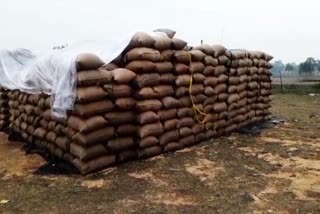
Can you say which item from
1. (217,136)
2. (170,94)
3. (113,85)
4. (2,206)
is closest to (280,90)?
(217,136)

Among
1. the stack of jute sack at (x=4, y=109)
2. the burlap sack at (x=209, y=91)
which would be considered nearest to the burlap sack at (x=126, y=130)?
the burlap sack at (x=209, y=91)

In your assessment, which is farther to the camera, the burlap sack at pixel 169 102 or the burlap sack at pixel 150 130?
the burlap sack at pixel 169 102

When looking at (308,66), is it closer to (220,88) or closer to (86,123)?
(220,88)

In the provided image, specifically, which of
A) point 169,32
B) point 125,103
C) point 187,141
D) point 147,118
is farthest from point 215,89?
point 125,103

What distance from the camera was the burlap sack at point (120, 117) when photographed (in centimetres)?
524

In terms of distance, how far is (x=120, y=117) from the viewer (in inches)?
212

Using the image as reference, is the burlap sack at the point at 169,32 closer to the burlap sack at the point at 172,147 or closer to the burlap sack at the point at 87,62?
the burlap sack at the point at 87,62

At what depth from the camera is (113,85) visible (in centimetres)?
530

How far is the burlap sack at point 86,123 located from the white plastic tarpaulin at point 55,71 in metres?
0.18

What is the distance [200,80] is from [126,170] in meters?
2.42

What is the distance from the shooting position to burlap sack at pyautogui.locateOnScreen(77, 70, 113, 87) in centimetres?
494

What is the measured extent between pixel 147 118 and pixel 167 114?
0.55m

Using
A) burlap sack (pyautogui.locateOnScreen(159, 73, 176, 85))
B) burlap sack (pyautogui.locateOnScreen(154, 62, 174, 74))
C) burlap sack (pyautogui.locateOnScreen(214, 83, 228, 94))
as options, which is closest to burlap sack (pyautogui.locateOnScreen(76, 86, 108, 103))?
burlap sack (pyautogui.locateOnScreen(154, 62, 174, 74))

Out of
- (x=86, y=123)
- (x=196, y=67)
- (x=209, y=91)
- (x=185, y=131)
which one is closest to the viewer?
(x=86, y=123)
